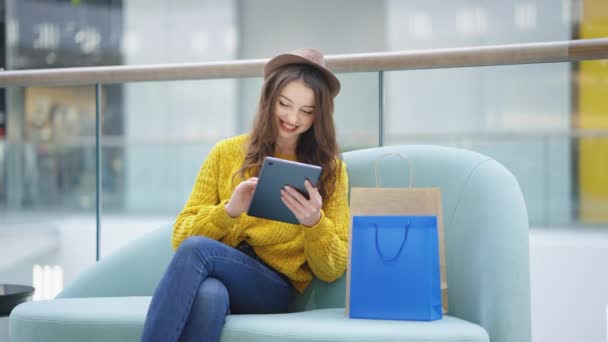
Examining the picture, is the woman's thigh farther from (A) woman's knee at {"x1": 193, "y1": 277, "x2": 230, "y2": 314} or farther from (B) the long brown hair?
(B) the long brown hair

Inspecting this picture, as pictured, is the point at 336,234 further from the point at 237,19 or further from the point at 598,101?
the point at 237,19

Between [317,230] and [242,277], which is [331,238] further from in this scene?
[242,277]

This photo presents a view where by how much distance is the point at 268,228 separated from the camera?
6.31ft

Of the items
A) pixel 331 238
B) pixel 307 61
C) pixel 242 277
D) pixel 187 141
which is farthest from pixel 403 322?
pixel 187 141

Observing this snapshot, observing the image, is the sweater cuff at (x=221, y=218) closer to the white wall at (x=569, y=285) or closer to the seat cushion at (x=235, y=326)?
the seat cushion at (x=235, y=326)

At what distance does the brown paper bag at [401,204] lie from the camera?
1.76 metres

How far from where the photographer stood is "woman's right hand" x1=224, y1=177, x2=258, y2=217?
1778mm

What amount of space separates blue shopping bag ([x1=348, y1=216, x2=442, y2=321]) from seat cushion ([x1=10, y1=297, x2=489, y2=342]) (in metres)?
0.04

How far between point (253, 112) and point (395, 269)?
4.67 metres

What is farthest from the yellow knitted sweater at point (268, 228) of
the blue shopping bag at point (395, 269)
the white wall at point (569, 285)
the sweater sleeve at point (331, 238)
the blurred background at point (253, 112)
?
the blurred background at point (253, 112)

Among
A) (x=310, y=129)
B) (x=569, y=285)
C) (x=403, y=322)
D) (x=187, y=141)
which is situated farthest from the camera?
(x=187, y=141)

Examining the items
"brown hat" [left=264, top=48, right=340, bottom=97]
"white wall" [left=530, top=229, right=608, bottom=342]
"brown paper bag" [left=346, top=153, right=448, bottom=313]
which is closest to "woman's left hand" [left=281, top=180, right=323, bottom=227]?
"brown paper bag" [left=346, top=153, right=448, bottom=313]

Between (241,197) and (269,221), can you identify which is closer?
(241,197)

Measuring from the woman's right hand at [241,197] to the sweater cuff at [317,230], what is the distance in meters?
0.15
